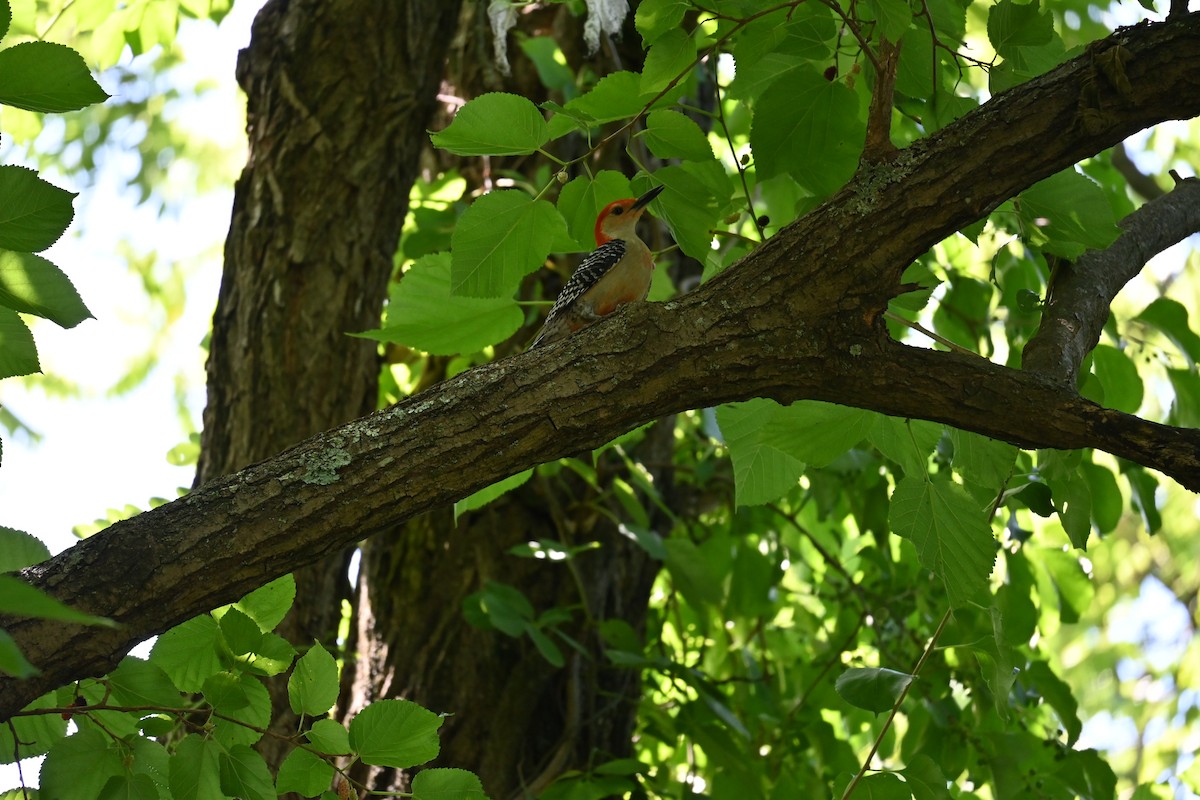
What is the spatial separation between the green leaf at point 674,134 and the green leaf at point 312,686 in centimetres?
109

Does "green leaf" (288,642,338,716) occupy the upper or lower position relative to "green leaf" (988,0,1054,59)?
lower

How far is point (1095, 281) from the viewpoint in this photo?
212 cm

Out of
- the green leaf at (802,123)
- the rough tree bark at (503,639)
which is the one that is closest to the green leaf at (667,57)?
the green leaf at (802,123)

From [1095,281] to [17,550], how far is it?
2.00m

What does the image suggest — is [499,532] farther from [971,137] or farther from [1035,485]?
[971,137]

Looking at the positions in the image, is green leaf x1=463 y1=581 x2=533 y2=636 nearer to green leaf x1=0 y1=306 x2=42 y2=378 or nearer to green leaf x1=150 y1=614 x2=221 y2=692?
green leaf x1=150 y1=614 x2=221 y2=692

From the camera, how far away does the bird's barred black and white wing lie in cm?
322

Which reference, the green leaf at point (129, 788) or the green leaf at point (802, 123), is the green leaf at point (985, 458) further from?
the green leaf at point (129, 788)

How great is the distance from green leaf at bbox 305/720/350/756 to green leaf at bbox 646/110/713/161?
117 cm

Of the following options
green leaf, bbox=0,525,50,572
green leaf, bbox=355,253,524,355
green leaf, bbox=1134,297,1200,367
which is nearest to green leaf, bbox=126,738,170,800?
green leaf, bbox=0,525,50,572

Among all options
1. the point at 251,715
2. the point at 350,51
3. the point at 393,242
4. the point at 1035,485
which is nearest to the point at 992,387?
the point at 1035,485

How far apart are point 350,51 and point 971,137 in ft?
7.25

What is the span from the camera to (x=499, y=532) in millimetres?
3551

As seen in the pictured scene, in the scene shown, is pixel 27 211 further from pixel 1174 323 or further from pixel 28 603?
pixel 1174 323
